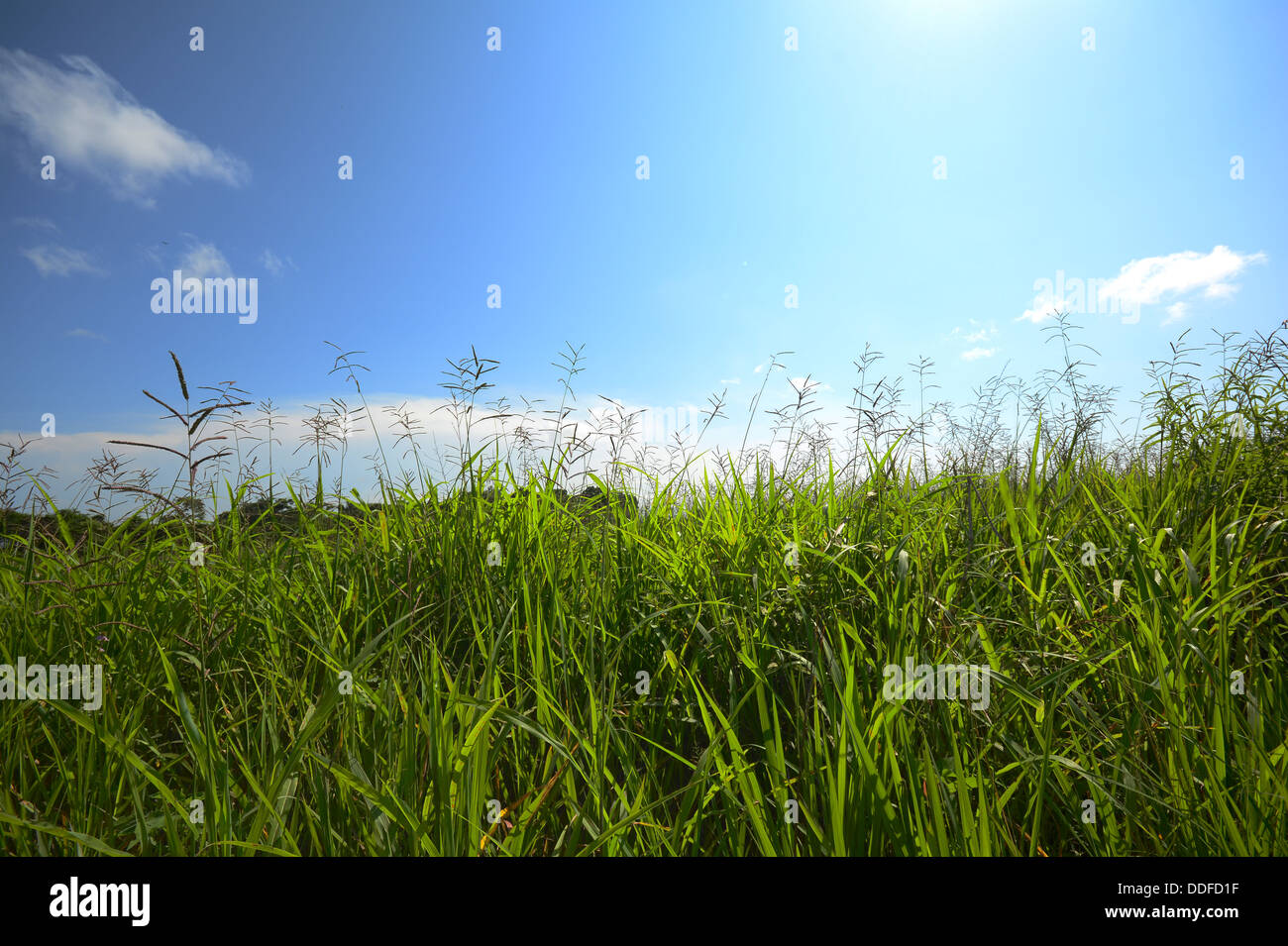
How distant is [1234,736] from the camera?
49.9 inches

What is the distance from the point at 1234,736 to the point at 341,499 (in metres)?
3.12

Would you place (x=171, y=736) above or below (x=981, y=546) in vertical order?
below

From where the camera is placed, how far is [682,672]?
1.64m

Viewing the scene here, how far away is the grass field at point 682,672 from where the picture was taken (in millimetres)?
1144

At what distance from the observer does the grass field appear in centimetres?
114
